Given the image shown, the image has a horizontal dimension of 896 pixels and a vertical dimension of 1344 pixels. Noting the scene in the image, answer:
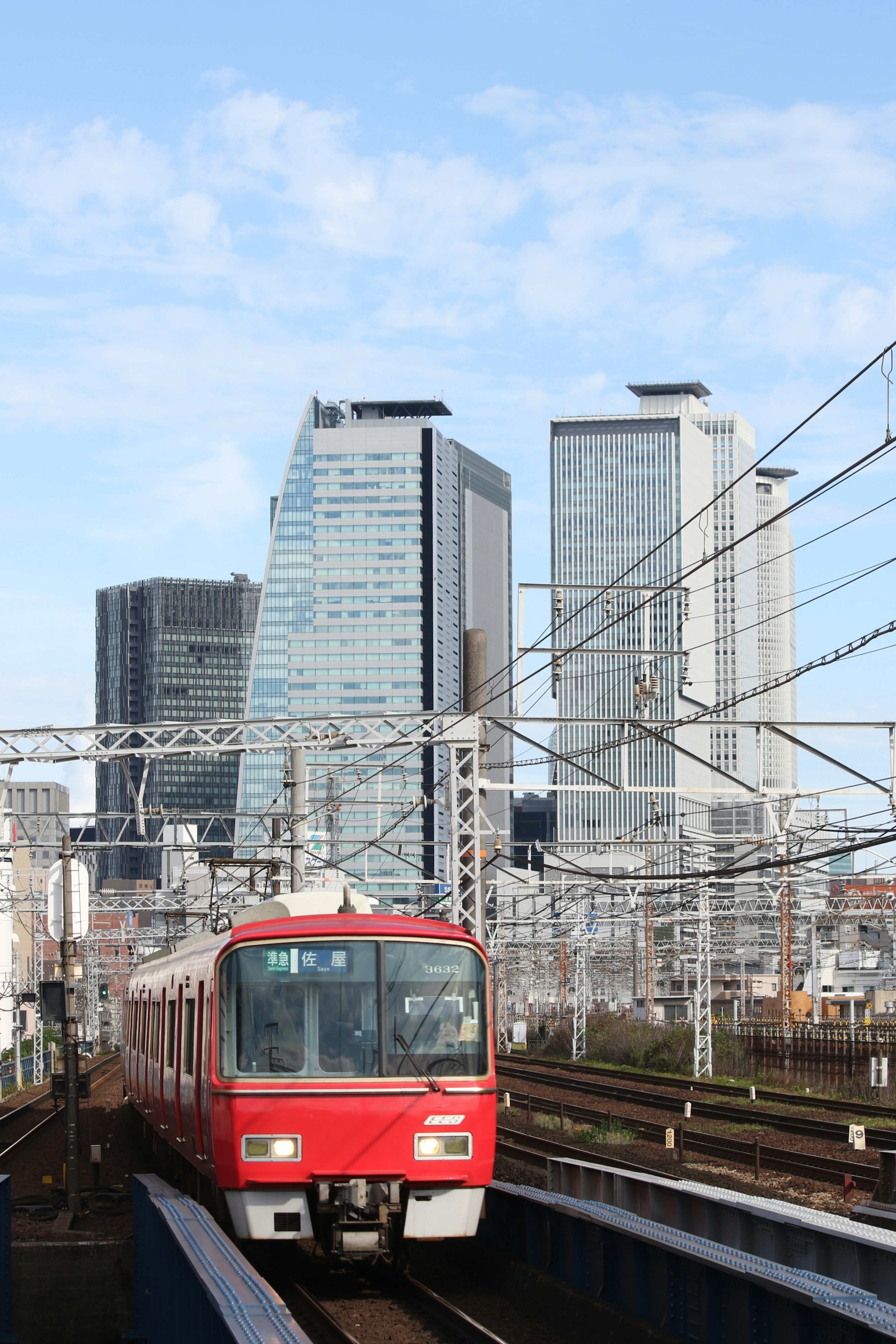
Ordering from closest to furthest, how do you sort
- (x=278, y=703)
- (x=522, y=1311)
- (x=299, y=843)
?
1. (x=522, y=1311)
2. (x=299, y=843)
3. (x=278, y=703)

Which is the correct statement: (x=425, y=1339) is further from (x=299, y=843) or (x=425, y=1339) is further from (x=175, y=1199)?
(x=299, y=843)

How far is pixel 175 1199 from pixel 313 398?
561 ft

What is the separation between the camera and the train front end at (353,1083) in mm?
10844

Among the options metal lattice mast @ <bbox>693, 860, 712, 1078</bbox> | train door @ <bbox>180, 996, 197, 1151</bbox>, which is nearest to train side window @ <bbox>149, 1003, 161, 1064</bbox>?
train door @ <bbox>180, 996, 197, 1151</bbox>

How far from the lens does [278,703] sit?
174 m

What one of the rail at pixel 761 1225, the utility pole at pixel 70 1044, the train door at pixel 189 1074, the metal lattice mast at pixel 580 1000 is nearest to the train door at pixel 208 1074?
the train door at pixel 189 1074

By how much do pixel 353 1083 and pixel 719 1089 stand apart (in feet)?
97.9

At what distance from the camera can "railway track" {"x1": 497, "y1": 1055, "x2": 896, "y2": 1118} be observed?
104 feet

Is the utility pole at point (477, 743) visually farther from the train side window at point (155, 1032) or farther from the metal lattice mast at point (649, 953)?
the metal lattice mast at point (649, 953)

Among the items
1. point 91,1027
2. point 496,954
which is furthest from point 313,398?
point 496,954

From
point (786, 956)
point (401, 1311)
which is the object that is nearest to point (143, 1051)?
point (401, 1311)

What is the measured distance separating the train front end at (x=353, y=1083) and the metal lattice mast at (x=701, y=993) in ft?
94.2

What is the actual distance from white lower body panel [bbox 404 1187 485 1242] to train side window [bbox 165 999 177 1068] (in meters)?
3.83

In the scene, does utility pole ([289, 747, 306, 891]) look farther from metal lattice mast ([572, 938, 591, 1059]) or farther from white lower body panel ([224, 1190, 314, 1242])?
metal lattice mast ([572, 938, 591, 1059])
